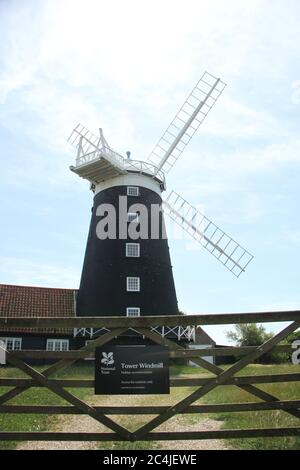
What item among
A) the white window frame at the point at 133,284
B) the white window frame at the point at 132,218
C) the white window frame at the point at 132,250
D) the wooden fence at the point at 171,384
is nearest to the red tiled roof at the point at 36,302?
the white window frame at the point at 133,284

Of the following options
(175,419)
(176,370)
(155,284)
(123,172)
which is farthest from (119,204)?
(175,419)

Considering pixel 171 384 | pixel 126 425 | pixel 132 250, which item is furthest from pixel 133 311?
pixel 171 384

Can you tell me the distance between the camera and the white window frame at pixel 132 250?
30750 millimetres

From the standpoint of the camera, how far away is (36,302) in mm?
33625

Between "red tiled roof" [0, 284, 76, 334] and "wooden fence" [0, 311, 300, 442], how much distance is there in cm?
2491

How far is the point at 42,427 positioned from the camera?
10.6 meters

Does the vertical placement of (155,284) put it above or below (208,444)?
above

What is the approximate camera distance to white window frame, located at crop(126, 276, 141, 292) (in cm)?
3016

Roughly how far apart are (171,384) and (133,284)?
23.3 m

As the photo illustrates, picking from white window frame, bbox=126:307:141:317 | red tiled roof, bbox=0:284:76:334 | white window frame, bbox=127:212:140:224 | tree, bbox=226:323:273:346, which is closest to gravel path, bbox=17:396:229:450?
white window frame, bbox=126:307:141:317

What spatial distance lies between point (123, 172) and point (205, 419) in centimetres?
2284

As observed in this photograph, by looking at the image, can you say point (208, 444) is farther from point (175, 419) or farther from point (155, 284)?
point (155, 284)
